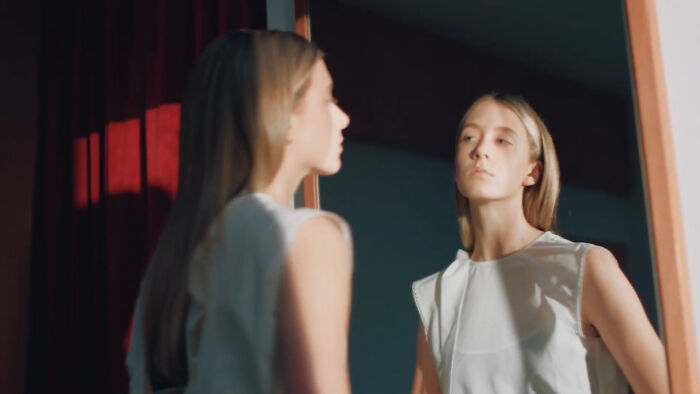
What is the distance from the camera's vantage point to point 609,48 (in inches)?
43.8

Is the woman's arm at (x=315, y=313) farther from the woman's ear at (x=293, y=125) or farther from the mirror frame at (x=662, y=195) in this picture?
the mirror frame at (x=662, y=195)

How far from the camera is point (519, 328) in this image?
1072 mm

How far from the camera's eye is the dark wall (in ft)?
7.23

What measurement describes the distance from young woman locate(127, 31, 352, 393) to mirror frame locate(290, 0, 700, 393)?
42 centimetres

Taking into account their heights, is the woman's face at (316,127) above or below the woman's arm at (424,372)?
above

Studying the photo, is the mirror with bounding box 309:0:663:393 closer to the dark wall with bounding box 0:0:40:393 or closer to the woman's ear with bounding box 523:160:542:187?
the woman's ear with bounding box 523:160:542:187

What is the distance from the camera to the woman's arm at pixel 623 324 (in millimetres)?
974

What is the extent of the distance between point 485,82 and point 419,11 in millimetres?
210

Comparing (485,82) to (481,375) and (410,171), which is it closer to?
(410,171)

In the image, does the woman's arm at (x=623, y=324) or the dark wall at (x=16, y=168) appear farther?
the dark wall at (x=16, y=168)

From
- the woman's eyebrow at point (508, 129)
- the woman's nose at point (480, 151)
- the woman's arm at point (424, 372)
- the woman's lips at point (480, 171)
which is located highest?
the woman's eyebrow at point (508, 129)

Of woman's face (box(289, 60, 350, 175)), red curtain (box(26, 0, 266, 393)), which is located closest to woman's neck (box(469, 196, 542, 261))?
woman's face (box(289, 60, 350, 175))

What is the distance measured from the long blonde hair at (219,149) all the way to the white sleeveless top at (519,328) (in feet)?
1.25

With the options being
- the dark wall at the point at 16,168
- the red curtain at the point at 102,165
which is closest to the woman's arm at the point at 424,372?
the red curtain at the point at 102,165
